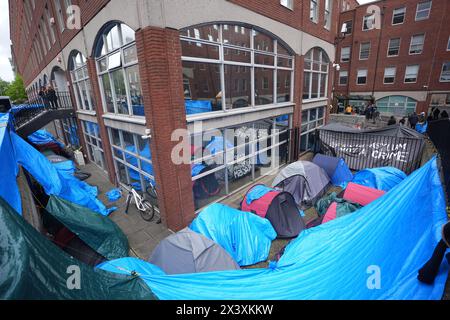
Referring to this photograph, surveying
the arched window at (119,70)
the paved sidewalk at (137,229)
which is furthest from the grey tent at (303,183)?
the arched window at (119,70)

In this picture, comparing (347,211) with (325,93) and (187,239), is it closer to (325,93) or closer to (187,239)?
(187,239)

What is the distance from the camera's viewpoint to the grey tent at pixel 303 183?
26.4ft

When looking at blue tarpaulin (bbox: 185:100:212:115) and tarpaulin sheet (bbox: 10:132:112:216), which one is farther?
blue tarpaulin (bbox: 185:100:212:115)

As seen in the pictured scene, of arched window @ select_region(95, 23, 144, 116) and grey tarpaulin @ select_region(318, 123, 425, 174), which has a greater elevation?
arched window @ select_region(95, 23, 144, 116)

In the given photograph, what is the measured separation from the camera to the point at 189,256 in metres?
4.41

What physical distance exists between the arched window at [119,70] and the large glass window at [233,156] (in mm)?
2468

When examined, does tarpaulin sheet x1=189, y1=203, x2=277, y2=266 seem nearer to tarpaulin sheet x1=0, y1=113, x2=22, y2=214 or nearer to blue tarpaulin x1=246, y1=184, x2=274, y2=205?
blue tarpaulin x1=246, y1=184, x2=274, y2=205

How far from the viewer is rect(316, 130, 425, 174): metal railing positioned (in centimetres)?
979

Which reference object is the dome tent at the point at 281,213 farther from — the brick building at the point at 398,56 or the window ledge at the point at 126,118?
the brick building at the point at 398,56

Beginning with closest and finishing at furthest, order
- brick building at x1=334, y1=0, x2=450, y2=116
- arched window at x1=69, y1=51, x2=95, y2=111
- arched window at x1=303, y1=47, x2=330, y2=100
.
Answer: arched window at x1=69, y1=51, x2=95, y2=111
arched window at x1=303, y1=47, x2=330, y2=100
brick building at x1=334, y1=0, x2=450, y2=116

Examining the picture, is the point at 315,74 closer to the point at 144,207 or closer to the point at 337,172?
the point at 337,172

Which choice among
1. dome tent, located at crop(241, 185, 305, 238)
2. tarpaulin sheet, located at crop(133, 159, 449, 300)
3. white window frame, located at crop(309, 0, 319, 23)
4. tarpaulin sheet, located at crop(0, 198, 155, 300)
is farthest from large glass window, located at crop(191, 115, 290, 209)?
white window frame, located at crop(309, 0, 319, 23)
